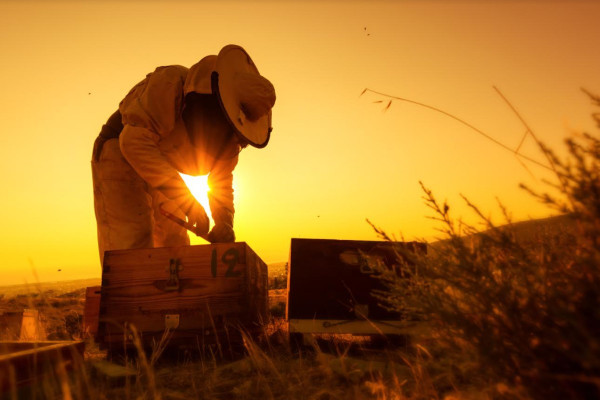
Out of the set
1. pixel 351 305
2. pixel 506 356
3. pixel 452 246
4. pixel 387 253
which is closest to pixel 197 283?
pixel 351 305

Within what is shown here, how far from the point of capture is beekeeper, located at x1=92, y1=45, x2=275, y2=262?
3.47 meters

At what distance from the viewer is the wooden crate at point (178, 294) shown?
113 inches

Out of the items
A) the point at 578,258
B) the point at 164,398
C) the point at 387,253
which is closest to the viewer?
the point at 578,258

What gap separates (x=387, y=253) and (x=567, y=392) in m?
2.02

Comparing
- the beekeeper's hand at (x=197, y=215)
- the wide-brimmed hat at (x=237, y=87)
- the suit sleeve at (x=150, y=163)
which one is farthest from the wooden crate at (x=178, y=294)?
the wide-brimmed hat at (x=237, y=87)

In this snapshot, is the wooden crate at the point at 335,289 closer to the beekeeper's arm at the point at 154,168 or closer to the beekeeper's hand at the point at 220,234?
the beekeeper's hand at the point at 220,234

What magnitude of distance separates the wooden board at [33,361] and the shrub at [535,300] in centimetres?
154

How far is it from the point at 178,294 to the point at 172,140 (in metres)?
1.69

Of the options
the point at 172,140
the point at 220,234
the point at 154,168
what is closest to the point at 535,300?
the point at 220,234

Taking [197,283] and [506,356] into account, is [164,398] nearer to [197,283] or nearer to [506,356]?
[197,283]

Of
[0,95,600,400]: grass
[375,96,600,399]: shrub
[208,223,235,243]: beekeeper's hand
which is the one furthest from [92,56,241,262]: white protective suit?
[375,96,600,399]: shrub

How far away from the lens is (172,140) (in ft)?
12.8

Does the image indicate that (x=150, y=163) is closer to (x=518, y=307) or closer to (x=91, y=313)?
(x=91, y=313)

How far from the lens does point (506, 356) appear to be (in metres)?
1.24
